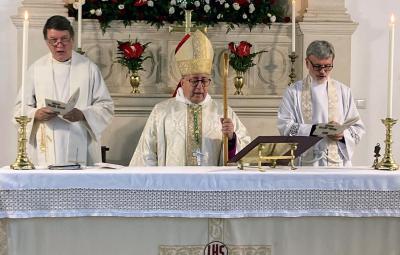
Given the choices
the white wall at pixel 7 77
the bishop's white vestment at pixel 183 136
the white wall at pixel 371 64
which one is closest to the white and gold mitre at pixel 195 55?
the bishop's white vestment at pixel 183 136

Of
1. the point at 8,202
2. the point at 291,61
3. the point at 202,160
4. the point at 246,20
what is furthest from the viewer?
the point at 246,20

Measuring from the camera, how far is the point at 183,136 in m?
5.57

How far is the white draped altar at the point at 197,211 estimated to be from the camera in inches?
163

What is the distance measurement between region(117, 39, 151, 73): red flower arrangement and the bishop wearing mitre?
108 cm

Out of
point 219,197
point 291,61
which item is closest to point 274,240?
point 219,197

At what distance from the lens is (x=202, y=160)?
5406 mm

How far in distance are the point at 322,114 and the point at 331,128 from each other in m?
0.74

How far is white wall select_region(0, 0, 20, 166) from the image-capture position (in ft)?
23.4

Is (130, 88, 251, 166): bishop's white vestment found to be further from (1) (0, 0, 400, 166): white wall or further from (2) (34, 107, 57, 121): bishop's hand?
(1) (0, 0, 400, 166): white wall

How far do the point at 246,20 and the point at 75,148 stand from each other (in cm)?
246

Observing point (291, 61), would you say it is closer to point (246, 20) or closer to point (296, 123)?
point (246, 20)

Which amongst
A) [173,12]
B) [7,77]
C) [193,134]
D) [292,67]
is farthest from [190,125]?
[7,77]

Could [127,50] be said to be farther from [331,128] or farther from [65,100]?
[331,128]

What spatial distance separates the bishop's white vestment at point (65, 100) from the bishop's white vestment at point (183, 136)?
0.35 metres
